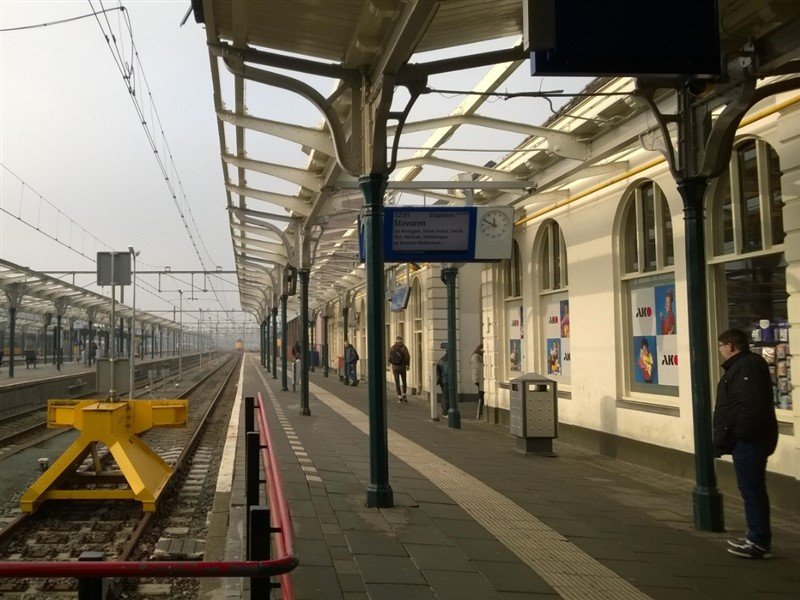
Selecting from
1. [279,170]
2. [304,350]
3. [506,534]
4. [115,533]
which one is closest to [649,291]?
[506,534]

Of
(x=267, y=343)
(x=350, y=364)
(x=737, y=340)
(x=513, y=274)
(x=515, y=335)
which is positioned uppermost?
(x=513, y=274)

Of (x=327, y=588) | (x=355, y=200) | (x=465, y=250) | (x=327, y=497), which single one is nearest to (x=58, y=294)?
(x=355, y=200)

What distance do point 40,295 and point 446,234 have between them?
105 ft

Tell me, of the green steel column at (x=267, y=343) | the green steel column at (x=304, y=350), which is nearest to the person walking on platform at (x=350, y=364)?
the green steel column at (x=304, y=350)

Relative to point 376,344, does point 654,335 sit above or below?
above

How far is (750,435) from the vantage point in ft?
18.5

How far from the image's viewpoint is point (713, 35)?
5.15 metres

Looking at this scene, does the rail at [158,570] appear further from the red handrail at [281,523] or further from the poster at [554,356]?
the poster at [554,356]

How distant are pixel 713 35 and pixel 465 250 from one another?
6.53 metres

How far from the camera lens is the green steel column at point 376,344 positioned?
7078 millimetres

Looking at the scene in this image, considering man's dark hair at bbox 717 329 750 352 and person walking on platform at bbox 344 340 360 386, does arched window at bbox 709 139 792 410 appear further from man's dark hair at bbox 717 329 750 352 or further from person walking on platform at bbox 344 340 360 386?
person walking on platform at bbox 344 340 360 386

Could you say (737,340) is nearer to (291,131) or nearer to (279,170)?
(291,131)

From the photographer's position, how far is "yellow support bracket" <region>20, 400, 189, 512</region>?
26.8 ft

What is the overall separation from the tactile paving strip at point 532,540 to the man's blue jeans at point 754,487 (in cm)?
123
